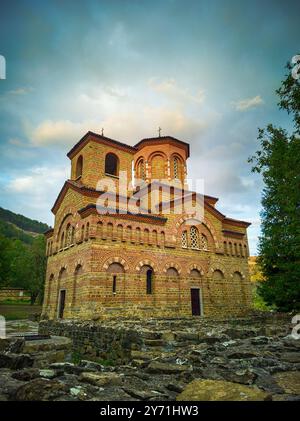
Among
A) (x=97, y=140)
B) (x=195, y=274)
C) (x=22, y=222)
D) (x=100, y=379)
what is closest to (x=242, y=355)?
(x=100, y=379)

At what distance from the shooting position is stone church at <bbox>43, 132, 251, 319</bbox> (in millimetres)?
15547

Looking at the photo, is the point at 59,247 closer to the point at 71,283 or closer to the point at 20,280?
the point at 71,283

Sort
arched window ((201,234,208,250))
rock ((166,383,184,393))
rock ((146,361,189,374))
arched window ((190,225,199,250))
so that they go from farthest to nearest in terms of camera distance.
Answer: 1. arched window ((201,234,208,250))
2. arched window ((190,225,199,250))
3. rock ((146,361,189,374))
4. rock ((166,383,184,393))

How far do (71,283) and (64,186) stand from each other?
7210mm

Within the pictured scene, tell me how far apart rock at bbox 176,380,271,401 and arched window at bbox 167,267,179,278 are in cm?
1440

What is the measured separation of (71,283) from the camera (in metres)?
16.5

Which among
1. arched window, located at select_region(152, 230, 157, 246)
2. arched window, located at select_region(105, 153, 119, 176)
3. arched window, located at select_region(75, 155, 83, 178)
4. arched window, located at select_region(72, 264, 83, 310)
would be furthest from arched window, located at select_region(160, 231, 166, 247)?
arched window, located at select_region(75, 155, 83, 178)

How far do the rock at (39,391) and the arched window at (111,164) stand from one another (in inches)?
733

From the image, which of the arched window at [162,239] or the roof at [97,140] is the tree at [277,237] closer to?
the arched window at [162,239]

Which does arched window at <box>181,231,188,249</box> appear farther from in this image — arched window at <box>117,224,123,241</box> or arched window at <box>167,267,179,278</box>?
arched window at <box>117,224,123,241</box>

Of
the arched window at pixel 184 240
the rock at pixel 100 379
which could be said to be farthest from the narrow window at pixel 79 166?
the rock at pixel 100 379

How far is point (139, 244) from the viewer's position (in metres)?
17.0
